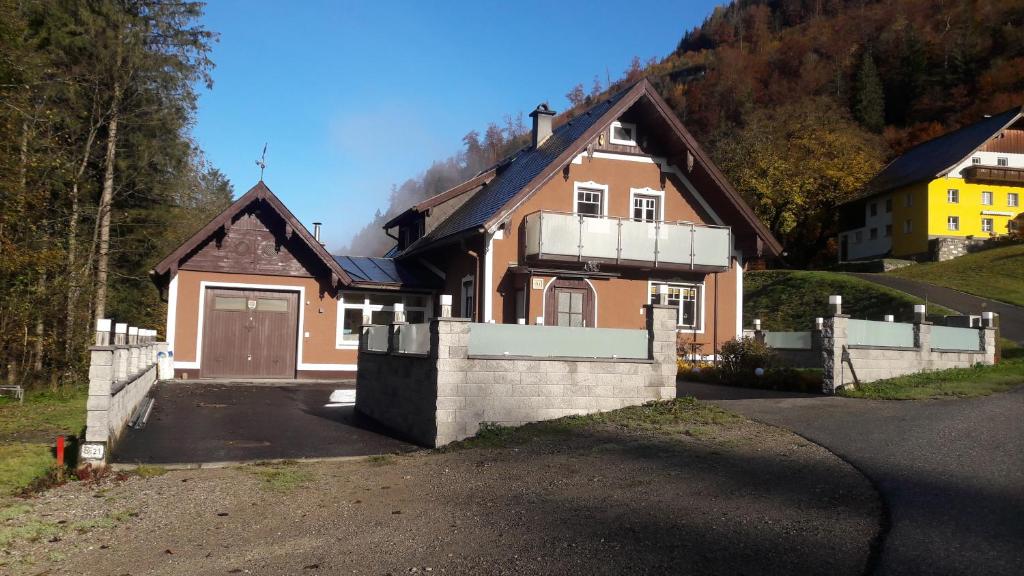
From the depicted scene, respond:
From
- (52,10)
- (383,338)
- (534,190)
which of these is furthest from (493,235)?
(52,10)

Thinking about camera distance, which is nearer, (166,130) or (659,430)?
(659,430)

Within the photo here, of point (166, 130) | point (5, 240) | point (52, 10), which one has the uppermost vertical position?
point (52, 10)

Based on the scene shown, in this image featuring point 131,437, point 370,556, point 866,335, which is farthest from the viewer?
point 866,335

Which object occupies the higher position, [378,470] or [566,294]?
[566,294]

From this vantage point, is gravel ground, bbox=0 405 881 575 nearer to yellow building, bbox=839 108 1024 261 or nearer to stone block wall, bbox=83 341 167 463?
stone block wall, bbox=83 341 167 463

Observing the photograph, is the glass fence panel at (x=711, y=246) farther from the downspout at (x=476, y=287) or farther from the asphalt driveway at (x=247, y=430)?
the asphalt driveway at (x=247, y=430)

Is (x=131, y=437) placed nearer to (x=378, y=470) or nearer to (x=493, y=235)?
(x=378, y=470)

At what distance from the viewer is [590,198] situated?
21312mm

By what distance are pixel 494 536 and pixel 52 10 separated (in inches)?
848

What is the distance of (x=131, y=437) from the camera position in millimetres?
Result: 10906

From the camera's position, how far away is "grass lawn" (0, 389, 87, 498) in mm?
9125

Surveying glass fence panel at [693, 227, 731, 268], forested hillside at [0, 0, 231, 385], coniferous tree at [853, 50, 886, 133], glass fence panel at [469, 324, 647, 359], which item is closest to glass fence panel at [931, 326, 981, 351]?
glass fence panel at [693, 227, 731, 268]

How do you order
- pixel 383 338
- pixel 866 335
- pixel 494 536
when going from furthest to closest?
pixel 866 335, pixel 383 338, pixel 494 536

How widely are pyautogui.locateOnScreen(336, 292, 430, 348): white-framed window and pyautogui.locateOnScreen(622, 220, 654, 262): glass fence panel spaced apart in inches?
230
